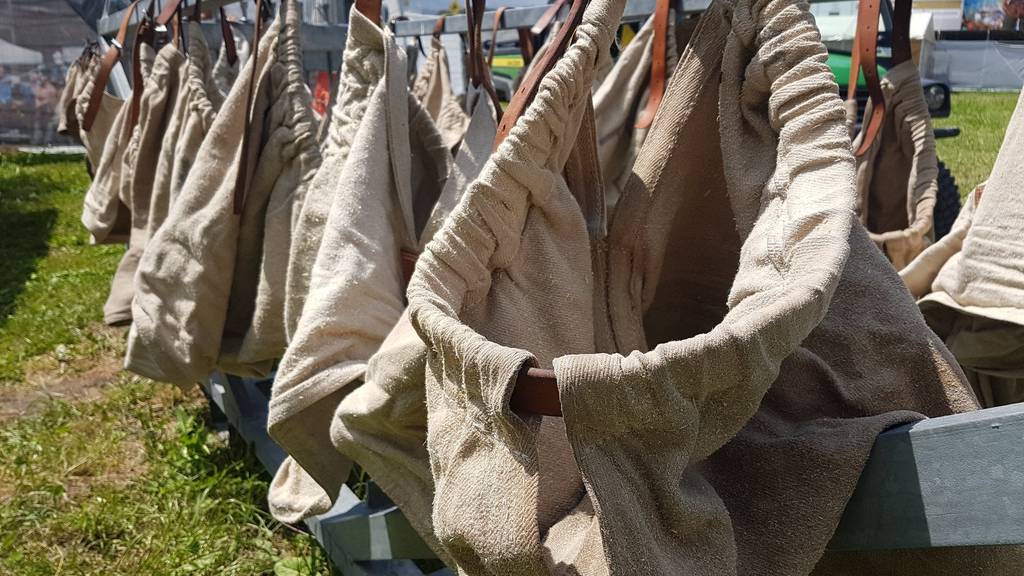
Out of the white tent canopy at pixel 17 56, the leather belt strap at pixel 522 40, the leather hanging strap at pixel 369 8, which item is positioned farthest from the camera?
the white tent canopy at pixel 17 56

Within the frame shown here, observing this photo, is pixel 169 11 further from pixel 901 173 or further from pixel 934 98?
pixel 934 98

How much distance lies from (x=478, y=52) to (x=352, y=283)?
43cm

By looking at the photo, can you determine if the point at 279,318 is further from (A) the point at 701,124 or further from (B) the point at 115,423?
(B) the point at 115,423

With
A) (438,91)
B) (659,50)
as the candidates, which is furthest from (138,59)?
(659,50)

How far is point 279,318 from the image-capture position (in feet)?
5.01

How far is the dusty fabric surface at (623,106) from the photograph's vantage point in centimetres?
→ 155

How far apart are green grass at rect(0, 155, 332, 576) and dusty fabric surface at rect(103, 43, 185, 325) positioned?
709 mm

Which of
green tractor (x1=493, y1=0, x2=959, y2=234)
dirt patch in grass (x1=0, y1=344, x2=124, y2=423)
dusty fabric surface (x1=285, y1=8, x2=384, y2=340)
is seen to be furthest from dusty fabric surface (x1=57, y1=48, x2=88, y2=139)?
dusty fabric surface (x1=285, y1=8, x2=384, y2=340)

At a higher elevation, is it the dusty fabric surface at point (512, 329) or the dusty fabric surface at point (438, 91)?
the dusty fabric surface at point (512, 329)

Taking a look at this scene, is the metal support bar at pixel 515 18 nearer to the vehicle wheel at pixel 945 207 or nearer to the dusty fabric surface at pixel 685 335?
the dusty fabric surface at pixel 685 335

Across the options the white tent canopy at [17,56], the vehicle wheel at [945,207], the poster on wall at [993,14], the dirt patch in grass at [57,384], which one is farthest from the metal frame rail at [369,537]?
the white tent canopy at [17,56]

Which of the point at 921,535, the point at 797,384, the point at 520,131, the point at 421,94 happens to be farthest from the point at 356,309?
the point at 421,94

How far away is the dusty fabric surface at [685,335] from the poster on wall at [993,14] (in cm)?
942

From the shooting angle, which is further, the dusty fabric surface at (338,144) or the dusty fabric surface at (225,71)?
the dusty fabric surface at (225,71)
